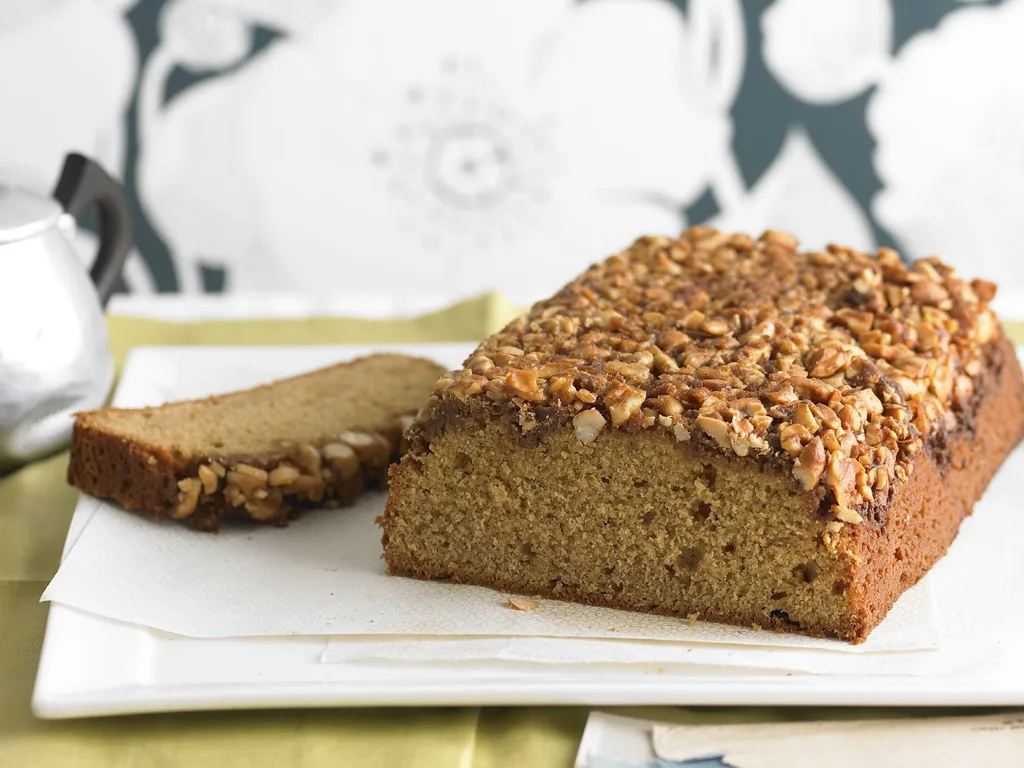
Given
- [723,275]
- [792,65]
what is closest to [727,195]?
[792,65]

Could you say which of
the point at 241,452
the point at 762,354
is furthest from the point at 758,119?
the point at 241,452

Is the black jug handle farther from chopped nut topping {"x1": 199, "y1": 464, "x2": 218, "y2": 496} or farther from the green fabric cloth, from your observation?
the green fabric cloth

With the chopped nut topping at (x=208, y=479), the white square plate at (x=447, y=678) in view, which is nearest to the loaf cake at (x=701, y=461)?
the white square plate at (x=447, y=678)

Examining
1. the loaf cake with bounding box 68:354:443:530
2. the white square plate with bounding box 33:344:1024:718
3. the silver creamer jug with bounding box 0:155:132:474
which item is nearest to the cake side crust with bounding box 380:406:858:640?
the white square plate with bounding box 33:344:1024:718

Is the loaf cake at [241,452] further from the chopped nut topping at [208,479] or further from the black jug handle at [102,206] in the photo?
the black jug handle at [102,206]

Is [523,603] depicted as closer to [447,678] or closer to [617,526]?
[617,526]

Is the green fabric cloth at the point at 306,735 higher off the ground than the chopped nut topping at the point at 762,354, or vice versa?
the chopped nut topping at the point at 762,354
